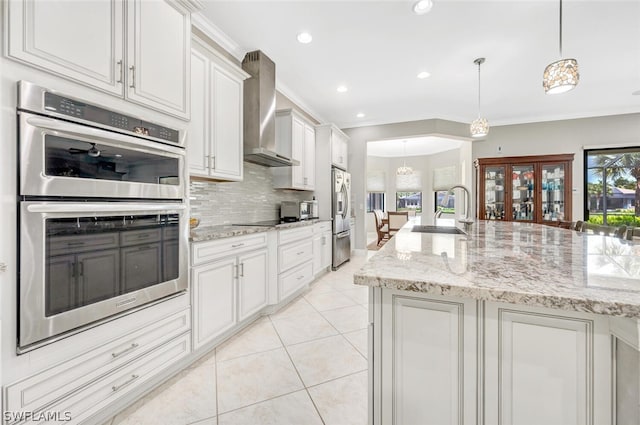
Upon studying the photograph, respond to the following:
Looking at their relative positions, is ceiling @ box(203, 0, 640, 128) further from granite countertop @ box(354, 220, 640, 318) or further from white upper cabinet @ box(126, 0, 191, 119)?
granite countertop @ box(354, 220, 640, 318)

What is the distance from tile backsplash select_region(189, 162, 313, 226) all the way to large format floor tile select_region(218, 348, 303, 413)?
4.33ft

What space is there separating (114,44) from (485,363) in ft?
6.90

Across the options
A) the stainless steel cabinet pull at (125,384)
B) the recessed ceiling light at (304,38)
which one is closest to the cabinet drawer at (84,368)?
the stainless steel cabinet pull at (125,384)

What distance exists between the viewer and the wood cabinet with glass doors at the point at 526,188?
477 centimetres

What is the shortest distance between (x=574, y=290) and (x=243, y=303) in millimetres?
2160

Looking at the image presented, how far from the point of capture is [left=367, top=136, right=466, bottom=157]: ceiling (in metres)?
7.34

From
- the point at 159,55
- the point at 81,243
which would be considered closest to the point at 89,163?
the point at 81,243

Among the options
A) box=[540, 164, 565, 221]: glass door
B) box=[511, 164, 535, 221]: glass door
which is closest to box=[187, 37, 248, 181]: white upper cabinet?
box=[511, 164, 535, 221]: glass door

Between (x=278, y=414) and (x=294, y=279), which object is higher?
(x=294, y=279)

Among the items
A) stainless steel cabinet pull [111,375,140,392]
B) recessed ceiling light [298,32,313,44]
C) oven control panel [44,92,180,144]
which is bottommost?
stainless steel cabinet pull [111,375,140,392]

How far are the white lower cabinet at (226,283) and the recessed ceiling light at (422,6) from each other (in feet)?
7.95

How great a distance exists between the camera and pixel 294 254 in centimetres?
312

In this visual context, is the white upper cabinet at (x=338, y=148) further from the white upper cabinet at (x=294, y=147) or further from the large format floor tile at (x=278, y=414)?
the large format floor tile at (x=278, y=414)

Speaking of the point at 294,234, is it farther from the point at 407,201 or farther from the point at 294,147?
the point at 407,201
